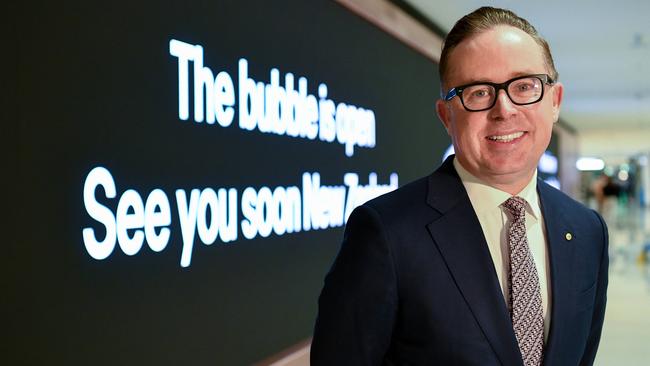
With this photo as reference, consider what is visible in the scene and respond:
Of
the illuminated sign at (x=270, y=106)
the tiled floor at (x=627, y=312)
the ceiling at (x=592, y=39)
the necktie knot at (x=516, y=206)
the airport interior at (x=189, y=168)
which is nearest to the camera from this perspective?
the necktie knot at (x=516, y=206)

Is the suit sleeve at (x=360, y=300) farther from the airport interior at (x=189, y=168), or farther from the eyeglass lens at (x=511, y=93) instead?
the airport interior at (x=189, y=168)

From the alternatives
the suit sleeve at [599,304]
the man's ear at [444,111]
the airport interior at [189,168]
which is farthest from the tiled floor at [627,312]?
the man's ear at [444,111]

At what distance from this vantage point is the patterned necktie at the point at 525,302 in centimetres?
118

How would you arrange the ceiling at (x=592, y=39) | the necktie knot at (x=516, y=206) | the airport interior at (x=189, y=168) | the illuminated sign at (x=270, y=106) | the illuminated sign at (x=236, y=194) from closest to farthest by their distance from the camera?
1. the necktie knot at (x=516, y=206)
2. the airport interior at (x=189, y=168)
3. the illuminated sign at (x=236, y=194)
4. the illuminated sign at (x=270, y=106)
5. the ceiling at (x=592, y=39)

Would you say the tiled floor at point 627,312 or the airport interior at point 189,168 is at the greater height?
the airport interior at point 189,168

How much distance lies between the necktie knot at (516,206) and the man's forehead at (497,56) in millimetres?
219

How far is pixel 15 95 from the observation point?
2.12 meters

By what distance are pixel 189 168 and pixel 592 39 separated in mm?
6241

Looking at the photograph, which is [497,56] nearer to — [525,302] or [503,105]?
[503,105]

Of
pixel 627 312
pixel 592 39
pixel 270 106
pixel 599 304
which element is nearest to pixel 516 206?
pixel 599 304

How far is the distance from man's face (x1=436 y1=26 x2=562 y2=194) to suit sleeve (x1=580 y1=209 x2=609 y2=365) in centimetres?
27

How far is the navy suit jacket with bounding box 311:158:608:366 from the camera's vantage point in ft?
3.75

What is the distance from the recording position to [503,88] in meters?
1.19

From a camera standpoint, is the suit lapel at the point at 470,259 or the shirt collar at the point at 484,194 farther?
the shirt collar at the point at 484,194
